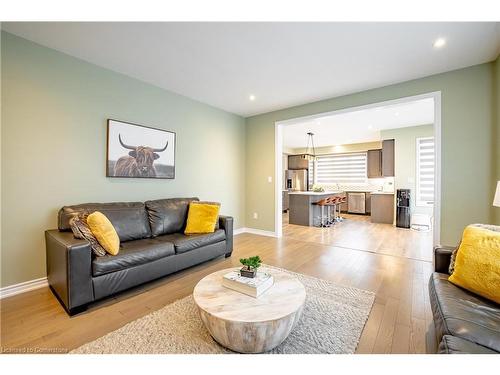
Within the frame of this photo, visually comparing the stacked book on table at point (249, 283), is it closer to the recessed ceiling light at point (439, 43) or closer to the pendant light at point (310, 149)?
the recessed ceiling light at point (439, 43)

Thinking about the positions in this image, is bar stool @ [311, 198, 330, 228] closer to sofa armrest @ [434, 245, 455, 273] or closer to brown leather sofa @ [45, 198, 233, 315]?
brown leather sofa @ [45, 198, 233, 315]

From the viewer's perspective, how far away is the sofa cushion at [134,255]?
2.01 m

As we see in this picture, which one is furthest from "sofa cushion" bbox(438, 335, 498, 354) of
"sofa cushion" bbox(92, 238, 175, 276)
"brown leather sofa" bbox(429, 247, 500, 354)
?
"sofa cushion" bbox(92, 238, 175, 276)

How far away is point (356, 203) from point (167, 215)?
7305mm

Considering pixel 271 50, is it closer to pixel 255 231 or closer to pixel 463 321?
pixel 463 321

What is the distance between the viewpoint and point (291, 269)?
290cm

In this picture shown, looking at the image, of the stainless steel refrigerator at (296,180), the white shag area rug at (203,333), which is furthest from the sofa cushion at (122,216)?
the stainless steel refrigerator at (296,180)

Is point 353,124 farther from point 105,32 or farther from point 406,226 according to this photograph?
point 105,32

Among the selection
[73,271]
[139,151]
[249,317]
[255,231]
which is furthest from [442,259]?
[139,151]

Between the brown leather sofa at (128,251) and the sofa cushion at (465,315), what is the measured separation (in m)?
2.39

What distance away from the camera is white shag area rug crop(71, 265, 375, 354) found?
57.5 inches

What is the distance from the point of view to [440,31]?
2.24 m

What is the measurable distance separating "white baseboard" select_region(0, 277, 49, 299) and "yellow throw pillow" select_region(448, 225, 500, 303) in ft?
12.9
